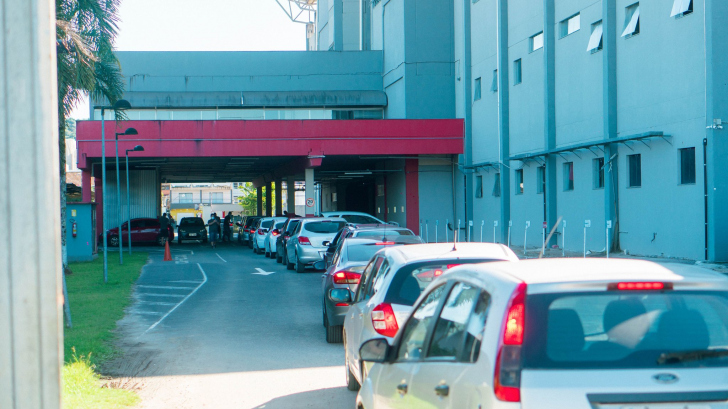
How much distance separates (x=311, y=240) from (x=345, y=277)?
40.5ft

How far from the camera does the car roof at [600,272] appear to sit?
335 cm

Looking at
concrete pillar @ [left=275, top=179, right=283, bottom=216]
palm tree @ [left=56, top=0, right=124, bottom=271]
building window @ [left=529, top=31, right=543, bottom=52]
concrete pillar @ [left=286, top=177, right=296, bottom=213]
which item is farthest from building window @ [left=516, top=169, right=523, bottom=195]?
concrete pillar @ [left=275, top=179, right=283, bottom=216]

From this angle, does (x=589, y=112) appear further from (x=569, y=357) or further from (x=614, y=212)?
(x=569, y=357)

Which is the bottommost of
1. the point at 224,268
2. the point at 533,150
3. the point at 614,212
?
the point at 224,268

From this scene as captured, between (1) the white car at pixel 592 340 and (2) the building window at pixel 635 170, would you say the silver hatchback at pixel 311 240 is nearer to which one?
(2) the building window at pixel 635 170

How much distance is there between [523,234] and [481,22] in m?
10.2

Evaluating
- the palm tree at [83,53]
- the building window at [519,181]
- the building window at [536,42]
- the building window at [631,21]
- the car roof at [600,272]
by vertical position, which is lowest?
the car roof at [600,272]

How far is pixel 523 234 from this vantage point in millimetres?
33406

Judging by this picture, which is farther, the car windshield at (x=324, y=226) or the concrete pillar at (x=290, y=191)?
the concrete pillar at (x=290, y=191)

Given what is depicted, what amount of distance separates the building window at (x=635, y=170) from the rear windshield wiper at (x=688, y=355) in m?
22.7

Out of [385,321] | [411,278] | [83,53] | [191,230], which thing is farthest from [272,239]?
[385,321]

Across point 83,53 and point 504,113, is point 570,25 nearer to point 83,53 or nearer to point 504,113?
point 504,113

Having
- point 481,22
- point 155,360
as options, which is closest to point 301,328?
point 155,360

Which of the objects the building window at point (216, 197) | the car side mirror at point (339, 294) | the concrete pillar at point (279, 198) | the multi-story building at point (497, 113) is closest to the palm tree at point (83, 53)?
the multi-story building at point (497, 113)
